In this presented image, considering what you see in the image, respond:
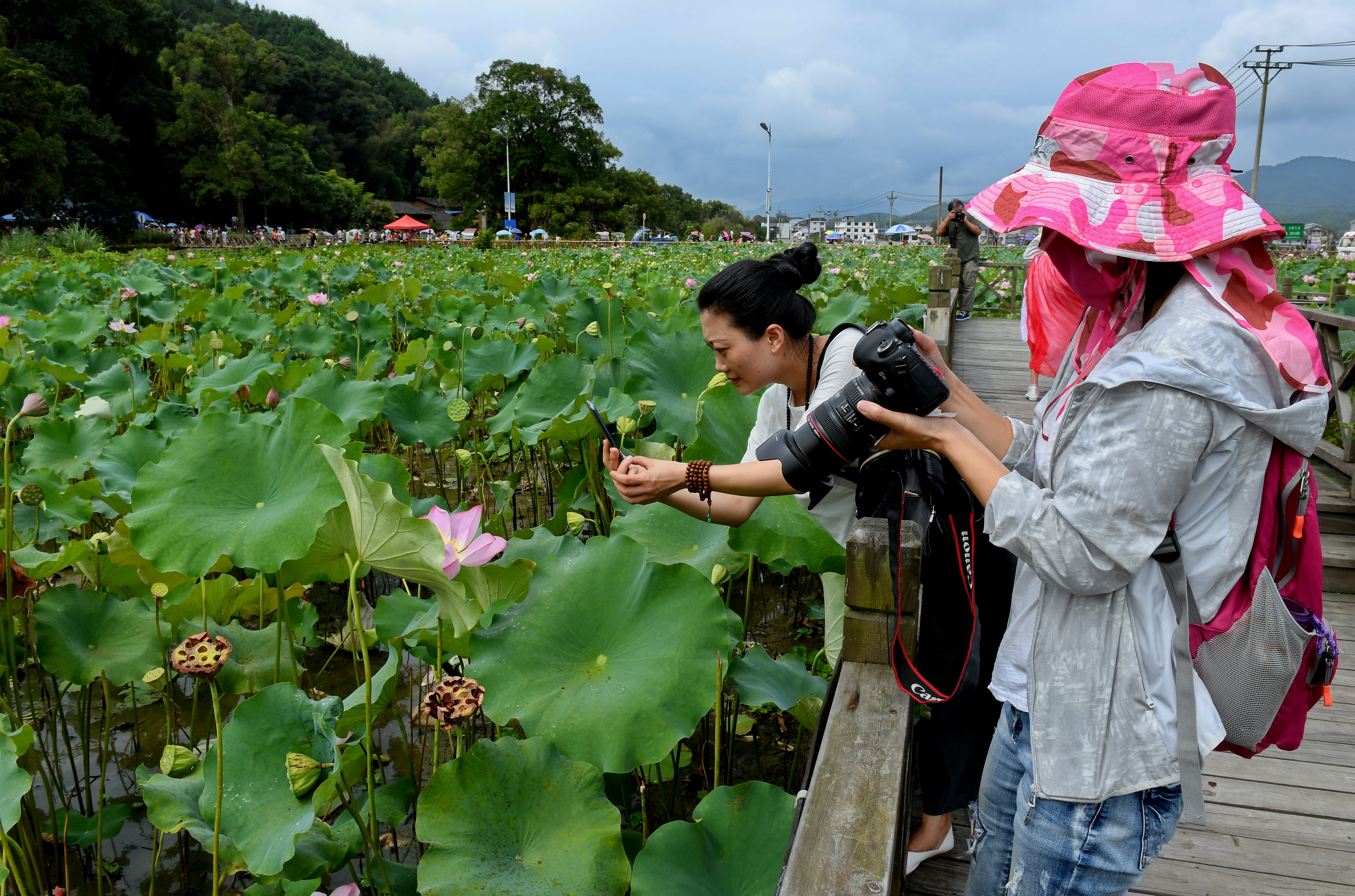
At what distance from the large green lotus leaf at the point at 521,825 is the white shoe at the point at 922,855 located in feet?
1.88

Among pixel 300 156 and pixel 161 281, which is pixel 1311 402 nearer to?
pixel 161 281

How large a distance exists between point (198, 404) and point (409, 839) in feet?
5.67

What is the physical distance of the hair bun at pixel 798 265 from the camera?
151 centimetres

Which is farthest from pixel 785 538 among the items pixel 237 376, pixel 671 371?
pixel 237 376

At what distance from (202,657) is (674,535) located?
1.03m

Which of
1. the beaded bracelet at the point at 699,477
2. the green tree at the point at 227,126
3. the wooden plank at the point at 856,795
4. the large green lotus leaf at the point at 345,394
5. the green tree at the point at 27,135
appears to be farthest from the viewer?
the green tree at the point at 227,126

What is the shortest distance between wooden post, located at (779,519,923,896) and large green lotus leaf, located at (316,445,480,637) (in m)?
0.54

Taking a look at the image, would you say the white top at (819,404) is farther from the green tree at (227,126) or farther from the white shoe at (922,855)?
the green tree at (227,126)

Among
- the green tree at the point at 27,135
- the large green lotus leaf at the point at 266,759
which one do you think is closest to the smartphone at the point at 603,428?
the large green lotus leaf at the point at 266,759

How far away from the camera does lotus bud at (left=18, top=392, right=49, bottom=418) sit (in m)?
1.58

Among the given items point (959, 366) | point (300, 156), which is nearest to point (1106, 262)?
point (959, 366)

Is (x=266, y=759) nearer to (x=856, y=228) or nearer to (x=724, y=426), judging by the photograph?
(x=724, y=426)

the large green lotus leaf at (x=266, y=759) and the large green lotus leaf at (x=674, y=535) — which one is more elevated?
the large green lotus leaf at (x=674, y=535)

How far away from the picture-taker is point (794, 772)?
6.22ft
